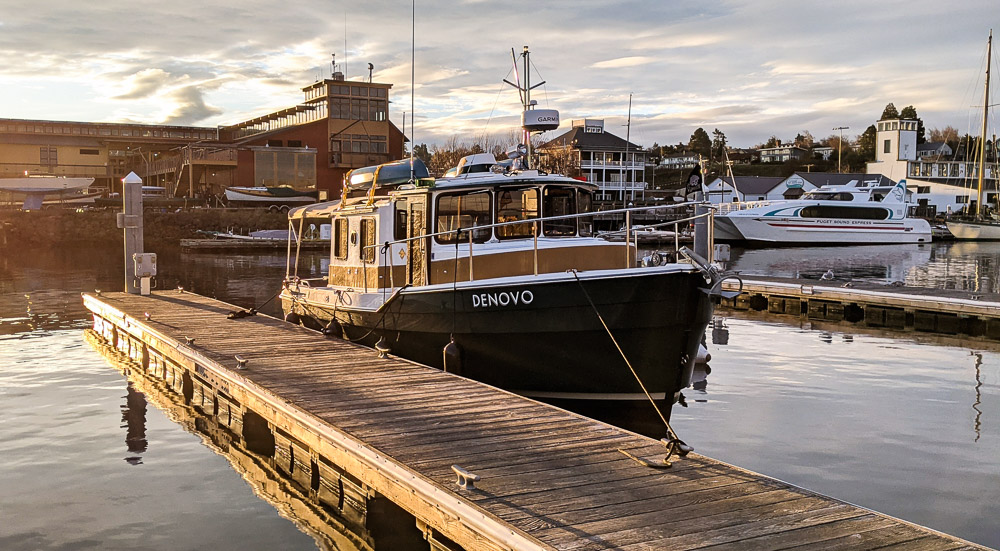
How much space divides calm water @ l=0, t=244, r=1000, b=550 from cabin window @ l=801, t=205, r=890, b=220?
44.9 metres

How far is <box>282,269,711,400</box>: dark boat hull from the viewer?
10852mm

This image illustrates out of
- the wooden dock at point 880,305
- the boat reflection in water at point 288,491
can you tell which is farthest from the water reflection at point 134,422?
the wooden dock at point 880,305

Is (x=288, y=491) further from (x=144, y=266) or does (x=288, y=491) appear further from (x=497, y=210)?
(x=144, y=266)

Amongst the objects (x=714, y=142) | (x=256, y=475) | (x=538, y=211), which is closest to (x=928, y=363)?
(x=538, y=211)

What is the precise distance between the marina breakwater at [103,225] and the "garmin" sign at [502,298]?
1830 inches

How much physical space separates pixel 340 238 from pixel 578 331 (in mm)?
6161

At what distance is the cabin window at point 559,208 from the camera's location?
1320 cm

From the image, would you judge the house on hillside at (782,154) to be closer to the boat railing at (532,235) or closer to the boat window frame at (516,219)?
the boat window frame at (516,219)

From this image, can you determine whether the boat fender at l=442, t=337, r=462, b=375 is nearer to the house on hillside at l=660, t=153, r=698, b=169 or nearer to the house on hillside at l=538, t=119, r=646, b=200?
the house on hillside at l=538, t=119, r=646, b=200

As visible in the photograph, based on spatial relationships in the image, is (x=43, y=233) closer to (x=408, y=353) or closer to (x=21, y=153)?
(x=21, y=153)

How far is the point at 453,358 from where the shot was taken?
12.0 meters

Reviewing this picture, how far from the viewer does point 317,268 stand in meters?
42.6

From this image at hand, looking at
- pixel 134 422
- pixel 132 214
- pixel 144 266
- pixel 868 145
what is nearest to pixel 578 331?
pixel 134 422

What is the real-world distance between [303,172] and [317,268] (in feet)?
81.9
